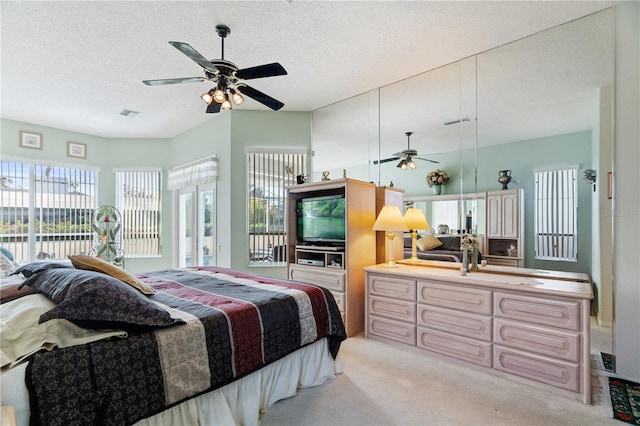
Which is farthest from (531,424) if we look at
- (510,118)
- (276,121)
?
(276,121)

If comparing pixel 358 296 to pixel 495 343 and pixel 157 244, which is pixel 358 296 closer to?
pixel 495 343

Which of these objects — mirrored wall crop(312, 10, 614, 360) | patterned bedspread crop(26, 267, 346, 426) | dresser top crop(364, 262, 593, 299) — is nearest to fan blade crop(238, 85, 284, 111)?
mirrored wall crop(312, 10, 614, 360)

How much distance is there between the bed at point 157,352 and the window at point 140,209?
4067 millimetres

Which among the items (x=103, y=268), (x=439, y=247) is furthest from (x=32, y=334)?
(x=439, y=247)

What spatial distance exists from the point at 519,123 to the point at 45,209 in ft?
23.4

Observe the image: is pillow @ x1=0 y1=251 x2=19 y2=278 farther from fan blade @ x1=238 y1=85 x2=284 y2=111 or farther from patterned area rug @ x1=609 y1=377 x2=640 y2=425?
patterned area rug @ x1=609 y1=377 x2=640 y2=425

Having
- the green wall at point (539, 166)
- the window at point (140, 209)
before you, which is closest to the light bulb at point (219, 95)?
the green wall at point (539, 166)

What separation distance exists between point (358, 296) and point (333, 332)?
1.11m

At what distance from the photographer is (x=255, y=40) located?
2635mm

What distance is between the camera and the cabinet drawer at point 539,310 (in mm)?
2012

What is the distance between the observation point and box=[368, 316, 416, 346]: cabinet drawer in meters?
2.78

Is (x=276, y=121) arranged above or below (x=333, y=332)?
above

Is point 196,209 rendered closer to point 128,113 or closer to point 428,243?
point 128,113

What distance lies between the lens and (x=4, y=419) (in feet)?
2.98
